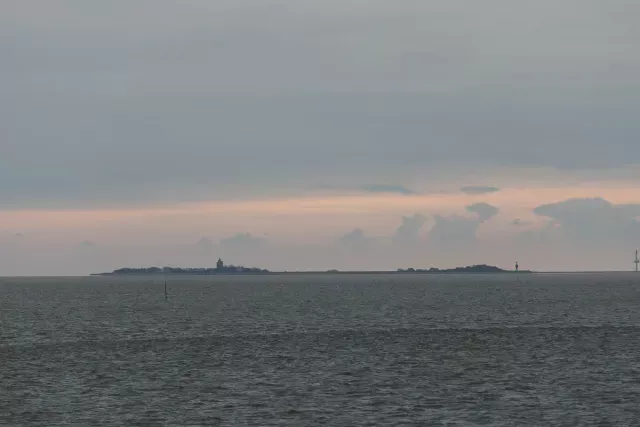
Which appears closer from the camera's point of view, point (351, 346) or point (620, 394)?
point (620, 394)

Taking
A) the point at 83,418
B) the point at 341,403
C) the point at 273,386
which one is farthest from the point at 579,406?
the point at 83,418

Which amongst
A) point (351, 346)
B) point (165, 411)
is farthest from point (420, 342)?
point (165, 411)

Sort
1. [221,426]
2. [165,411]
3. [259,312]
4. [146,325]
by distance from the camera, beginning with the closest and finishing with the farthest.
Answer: [221,426] < [165,411] < [146,325] < [259,312]

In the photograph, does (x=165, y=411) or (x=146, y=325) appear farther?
(x=146, y=325)

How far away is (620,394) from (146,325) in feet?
269

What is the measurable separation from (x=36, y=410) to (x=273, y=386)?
16871mm

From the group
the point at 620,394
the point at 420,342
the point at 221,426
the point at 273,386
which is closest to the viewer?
the point at 221,426

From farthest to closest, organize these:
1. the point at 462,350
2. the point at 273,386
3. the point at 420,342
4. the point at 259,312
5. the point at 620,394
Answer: the point at 259,312 < the point at 420,342 < the point at 462,350 < the point at 273,386 < the point at 620,394

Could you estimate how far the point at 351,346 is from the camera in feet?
293

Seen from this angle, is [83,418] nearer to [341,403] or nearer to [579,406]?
[341,403]

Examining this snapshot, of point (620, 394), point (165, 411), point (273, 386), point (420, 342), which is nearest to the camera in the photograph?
point (165, 411)

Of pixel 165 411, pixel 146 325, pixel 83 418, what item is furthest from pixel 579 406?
pixel 146 325

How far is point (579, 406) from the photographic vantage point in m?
52.5

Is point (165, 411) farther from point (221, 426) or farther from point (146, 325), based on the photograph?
point (146, 325)
